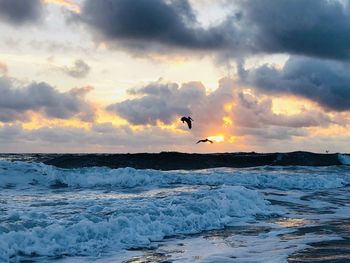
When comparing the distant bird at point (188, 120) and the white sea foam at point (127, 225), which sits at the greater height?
the distant bird at point (188, 120)

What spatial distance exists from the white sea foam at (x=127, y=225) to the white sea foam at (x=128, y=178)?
313 inches

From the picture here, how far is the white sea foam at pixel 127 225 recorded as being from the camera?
8.79 m

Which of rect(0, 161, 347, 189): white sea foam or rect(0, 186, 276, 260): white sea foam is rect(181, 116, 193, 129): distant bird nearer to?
rect(0, 186, 276, 260): white sea foam

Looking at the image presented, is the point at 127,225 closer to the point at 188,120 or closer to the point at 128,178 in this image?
the point at 188,120

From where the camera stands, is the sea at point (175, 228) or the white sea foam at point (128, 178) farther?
the white sea foam at point (128, 178)

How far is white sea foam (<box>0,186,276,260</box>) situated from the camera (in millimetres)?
8789

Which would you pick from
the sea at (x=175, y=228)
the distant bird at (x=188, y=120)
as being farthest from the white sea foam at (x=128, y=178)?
the distant bird at (x=188, y=120)

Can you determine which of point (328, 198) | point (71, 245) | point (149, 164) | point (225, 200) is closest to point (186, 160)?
point (149, 164)

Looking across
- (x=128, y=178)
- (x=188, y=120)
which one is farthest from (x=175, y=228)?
(x=128, y=178)

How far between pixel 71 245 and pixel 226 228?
4.20 metres

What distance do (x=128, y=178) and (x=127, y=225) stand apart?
39.6ft

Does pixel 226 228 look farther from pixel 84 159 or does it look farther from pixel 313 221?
pixel 84 159

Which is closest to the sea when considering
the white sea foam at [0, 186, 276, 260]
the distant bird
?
the white sea foam at [0, 186, 276, 260]

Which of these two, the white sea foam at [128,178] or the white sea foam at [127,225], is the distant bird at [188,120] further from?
the white sea foam at [128,178]
